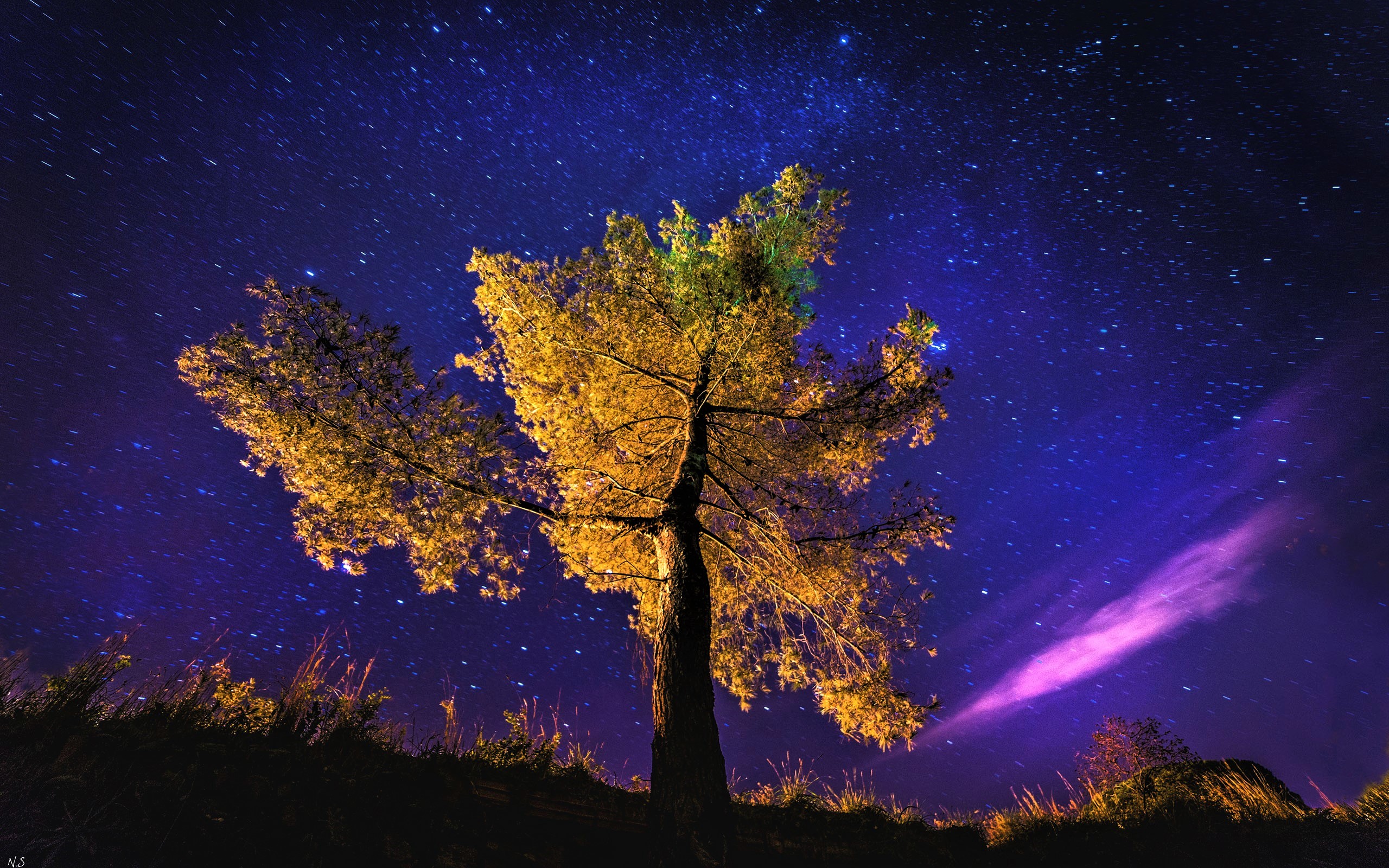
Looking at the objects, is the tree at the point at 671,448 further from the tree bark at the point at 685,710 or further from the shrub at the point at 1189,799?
the shrub at the point at 1189,799

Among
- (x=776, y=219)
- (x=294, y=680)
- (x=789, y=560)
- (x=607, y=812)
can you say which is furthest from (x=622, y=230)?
(x=607, y=812)

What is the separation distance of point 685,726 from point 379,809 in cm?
267

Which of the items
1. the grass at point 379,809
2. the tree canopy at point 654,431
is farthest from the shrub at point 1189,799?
the tree canopy at point 654,431

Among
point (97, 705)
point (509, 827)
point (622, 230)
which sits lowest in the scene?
point (509, 827)

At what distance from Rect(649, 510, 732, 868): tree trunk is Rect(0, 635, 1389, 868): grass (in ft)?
2.08

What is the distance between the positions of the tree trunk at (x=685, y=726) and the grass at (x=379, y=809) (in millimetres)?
635

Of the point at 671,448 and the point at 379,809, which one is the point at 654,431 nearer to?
the point at 671,448

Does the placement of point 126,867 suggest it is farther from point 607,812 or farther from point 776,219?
point 776,219

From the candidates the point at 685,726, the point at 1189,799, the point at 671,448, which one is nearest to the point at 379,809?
the point at 685,726

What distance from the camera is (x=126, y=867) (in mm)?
3041

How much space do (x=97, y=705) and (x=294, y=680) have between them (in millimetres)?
1251

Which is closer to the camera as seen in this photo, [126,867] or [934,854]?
[126,867]

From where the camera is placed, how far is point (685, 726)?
5301mm

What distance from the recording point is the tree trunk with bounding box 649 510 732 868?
4.63m
